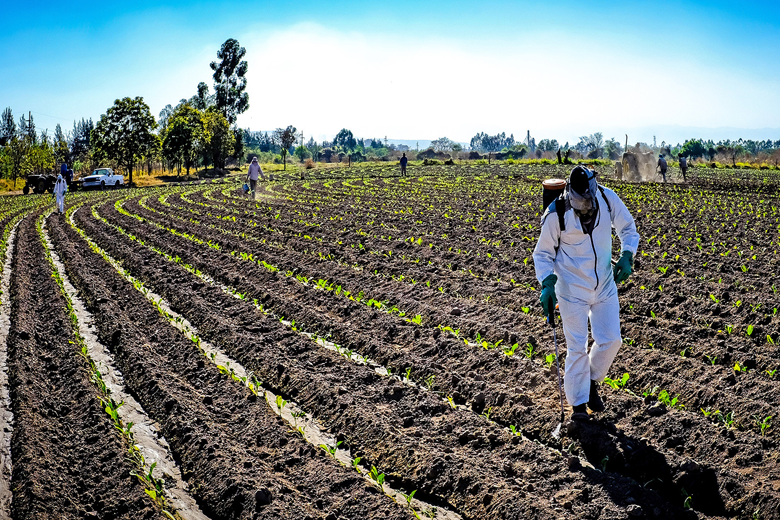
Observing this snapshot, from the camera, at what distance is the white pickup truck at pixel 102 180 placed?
3834 cm

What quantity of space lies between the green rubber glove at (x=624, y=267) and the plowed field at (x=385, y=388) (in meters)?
1.11

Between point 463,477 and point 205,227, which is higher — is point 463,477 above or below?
below

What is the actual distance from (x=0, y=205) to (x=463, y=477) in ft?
94.5

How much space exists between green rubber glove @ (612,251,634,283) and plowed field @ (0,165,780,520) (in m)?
1.11

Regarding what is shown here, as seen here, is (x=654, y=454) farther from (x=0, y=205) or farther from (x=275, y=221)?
(x=0, y=205)

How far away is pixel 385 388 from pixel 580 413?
1765 mm

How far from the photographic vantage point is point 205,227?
55.7 feet

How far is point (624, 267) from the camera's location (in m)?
5.15

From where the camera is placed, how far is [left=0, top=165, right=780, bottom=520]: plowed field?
442 cm

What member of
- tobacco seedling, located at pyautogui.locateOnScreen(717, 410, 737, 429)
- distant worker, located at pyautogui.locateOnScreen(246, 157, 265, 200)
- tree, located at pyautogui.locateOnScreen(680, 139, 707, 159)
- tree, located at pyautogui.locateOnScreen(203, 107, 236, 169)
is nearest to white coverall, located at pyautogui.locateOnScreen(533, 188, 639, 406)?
tobacco seedling, located at pyautogui.locateOnScreen(717, 410, 737, 429)

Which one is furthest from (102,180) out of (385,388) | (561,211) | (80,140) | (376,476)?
(80,140)

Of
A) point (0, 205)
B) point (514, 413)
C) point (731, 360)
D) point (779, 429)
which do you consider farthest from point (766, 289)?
point (0, 205)

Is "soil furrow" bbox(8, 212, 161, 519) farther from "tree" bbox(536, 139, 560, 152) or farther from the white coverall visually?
"tree" bbox(536, 139, 560, 152)

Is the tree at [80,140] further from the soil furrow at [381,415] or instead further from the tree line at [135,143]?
the soil furrow at [381,415]
